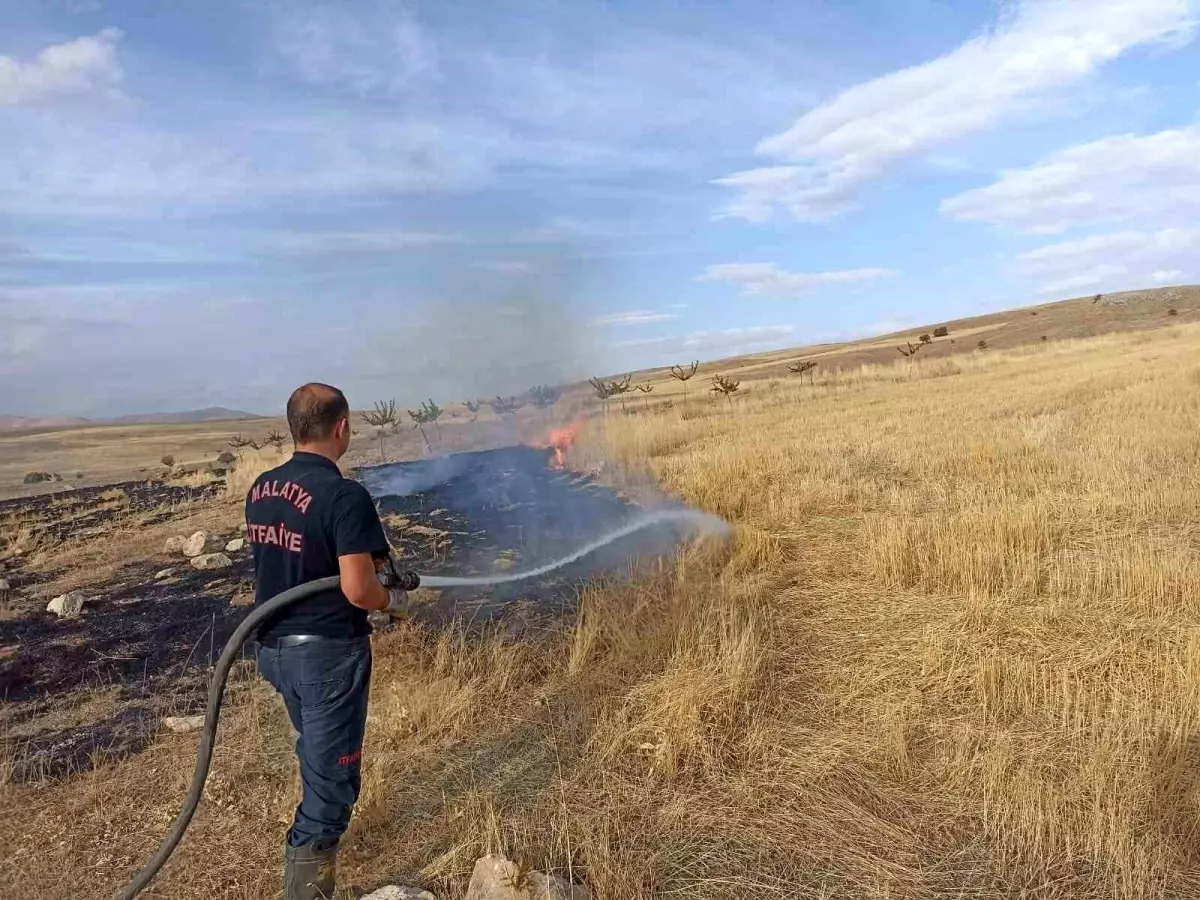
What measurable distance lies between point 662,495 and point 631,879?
7.80 meters

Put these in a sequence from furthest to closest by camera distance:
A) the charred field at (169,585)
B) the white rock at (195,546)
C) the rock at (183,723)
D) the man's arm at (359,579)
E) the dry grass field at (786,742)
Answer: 1. the white rock at (195,546)
2. the charred field at (169,585)
3. the rock at (183,723)
4. the dry grass field at (786,742)
5. the man's arm at (359,579)

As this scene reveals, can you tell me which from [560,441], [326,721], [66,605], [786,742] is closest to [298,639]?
[326,721]

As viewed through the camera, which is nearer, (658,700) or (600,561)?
(658,700)

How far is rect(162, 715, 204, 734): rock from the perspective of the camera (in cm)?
442

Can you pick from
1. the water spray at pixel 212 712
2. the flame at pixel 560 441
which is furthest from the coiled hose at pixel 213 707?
the flame at pixel 560 441

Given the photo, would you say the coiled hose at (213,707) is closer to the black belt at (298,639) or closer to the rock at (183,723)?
the black belt at (298,639)

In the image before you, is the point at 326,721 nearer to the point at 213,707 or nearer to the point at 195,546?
the point at 213,707

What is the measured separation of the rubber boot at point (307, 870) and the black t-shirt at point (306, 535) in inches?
29.8

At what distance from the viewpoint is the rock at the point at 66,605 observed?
730cm

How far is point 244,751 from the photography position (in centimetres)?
404

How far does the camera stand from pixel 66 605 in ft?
24.2

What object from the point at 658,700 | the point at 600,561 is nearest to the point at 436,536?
the point at 600,561

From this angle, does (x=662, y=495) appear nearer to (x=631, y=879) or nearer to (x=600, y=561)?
(x=600, y=561)

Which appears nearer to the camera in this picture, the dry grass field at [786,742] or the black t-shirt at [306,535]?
the black t-shirt at [306,535]
